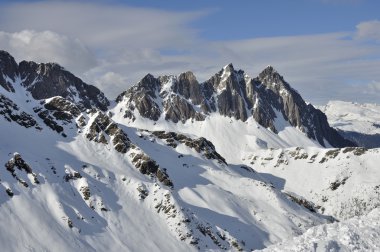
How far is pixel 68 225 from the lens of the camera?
122938 mm

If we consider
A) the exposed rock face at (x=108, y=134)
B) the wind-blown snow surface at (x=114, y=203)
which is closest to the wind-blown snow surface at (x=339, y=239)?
the wind-blown snow surface at (x=114, y=203)

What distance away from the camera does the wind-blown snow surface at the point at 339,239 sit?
38312mm

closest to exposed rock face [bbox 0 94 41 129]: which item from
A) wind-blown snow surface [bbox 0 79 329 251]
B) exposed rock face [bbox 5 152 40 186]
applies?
wind-blown snow surface [bbox 0 79 329 251]

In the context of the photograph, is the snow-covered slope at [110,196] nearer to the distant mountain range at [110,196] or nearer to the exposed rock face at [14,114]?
the distant mountain range at [110,196]

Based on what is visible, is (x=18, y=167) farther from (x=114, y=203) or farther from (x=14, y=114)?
(x=14, y=114)

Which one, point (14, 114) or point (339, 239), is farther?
point (14, 114)

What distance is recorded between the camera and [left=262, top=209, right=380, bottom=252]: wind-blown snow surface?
38312 millimetres

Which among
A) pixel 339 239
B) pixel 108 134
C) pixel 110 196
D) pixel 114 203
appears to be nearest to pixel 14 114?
pixel 108 134

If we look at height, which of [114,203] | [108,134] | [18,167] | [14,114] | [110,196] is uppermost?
[14,114]

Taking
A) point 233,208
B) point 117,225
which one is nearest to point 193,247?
point 117,225

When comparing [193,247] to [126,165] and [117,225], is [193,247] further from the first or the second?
[126,165]

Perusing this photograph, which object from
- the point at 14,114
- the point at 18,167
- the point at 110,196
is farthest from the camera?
the point at 14,114

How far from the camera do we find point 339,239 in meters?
39.9

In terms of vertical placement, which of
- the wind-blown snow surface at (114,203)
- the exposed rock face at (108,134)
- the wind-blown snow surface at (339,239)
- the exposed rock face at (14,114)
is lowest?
the wind-blown snow surface at (114,203)
